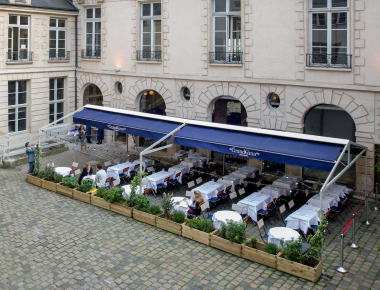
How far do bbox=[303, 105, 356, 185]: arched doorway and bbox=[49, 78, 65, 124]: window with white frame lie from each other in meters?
12.6

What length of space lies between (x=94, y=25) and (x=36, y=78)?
3781 millimetres

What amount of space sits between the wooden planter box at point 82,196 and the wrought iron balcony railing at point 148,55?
24.6 ft

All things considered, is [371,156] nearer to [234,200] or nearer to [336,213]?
[336,213]

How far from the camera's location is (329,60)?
15.9 metres

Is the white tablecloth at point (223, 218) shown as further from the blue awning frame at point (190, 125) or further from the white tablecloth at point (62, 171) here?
the white tablecloth at point (62, 171)

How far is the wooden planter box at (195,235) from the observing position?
12.0 m

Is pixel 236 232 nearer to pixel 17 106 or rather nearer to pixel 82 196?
pixel 82 196

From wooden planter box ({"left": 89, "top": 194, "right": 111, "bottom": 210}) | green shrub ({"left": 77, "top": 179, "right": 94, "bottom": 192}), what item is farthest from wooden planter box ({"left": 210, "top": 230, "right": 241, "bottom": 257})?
green shrub ({"left": 77, "top": 179, "right": 94, "bottom": 192})

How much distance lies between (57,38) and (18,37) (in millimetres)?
2240

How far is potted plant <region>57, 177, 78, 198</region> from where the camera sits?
1567 centimetres

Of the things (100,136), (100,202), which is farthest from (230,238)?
(100,136)

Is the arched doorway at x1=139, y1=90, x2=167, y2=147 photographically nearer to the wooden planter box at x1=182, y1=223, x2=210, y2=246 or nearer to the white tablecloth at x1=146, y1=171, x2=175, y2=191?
the white tablecloth at x1=146, y1=171, x2=175, y2=191

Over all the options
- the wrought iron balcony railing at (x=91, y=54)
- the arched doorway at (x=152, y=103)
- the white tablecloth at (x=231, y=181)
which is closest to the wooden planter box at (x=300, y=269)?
the white tablecloth at (x=231, y=181)

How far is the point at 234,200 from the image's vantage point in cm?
1585
